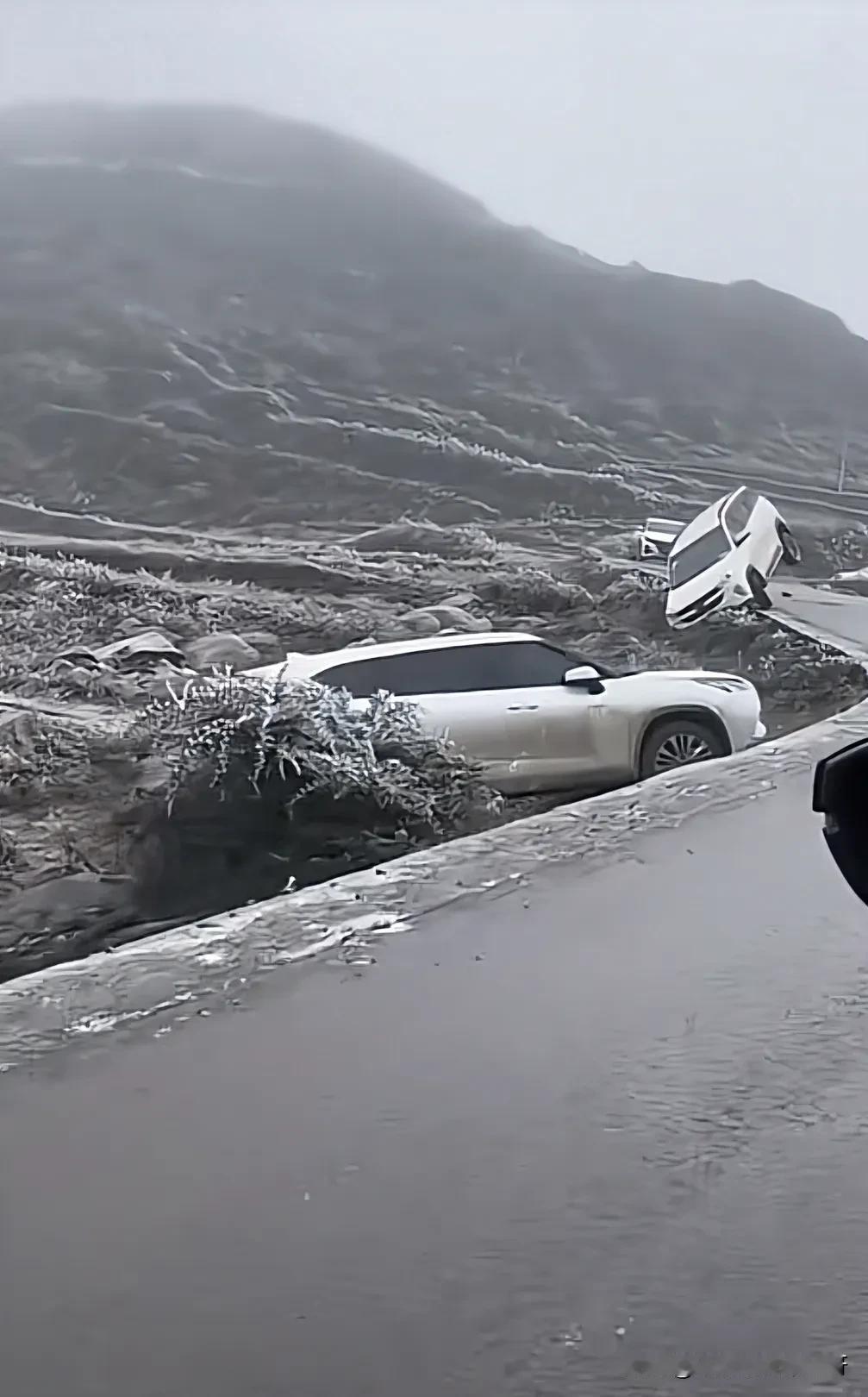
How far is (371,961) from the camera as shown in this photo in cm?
310

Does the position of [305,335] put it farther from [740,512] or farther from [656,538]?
[740,512]

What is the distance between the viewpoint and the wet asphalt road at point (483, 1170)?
2078 mm

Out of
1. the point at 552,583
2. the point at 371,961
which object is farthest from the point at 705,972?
the point at 552,583

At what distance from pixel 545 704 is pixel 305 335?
3.88 feet

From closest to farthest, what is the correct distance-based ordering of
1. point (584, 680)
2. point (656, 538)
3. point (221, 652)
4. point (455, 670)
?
point (221, 652) < point (455, 670) < point (584, 680) < point (656, 538)

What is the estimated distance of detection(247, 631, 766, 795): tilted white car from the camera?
339cm

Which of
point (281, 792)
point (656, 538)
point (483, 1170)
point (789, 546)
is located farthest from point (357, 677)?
point (789, 546)

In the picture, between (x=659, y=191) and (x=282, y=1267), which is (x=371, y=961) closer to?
(x=282, y=1267)

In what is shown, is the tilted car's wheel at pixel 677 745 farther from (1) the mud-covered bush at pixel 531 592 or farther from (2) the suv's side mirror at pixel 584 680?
(1) the mud-covered bush at pixel 531 592

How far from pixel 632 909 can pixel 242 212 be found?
209 cm

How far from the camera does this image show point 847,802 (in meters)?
2.12

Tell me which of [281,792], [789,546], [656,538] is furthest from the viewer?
[789,546]

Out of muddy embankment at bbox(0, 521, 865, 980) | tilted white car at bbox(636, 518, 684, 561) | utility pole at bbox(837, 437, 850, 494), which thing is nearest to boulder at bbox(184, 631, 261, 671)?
muddy embankment at bbox(0, 521, 865, 980)

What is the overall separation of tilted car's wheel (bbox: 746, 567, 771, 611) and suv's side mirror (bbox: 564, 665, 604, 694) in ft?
1.90
